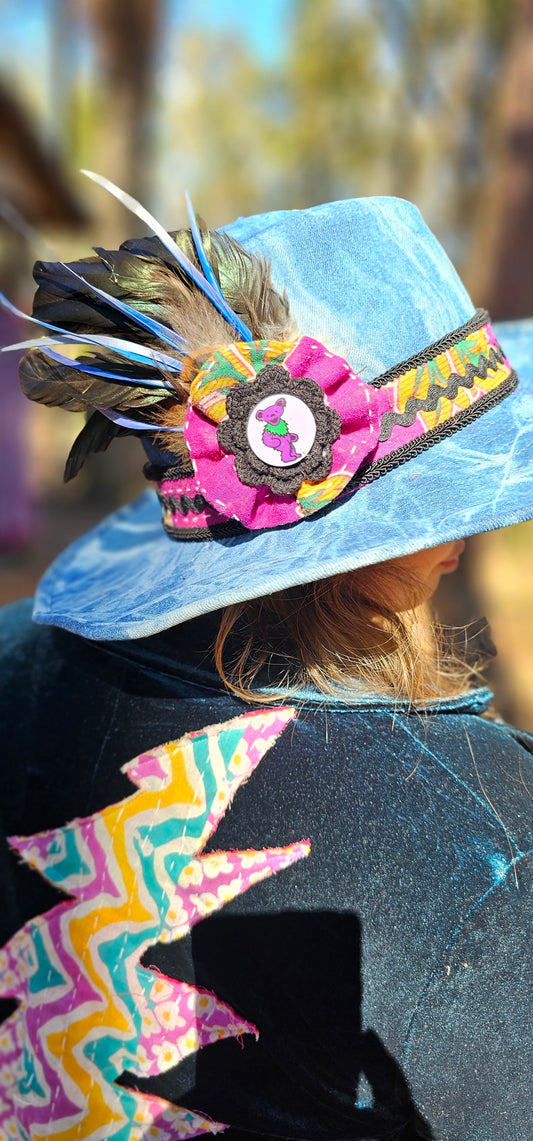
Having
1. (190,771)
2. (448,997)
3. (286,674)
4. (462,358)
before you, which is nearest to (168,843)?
(190,771)

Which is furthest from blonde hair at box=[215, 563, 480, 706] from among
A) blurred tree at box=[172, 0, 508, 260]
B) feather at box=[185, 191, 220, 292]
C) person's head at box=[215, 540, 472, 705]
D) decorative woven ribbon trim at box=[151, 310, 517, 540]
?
blurred tree at box=[172, 0, 508, 260]

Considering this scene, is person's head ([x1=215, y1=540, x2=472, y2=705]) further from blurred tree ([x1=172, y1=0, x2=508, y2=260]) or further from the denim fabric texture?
blurred tree ([x1=172, y1=0, x2=508, y2=260])

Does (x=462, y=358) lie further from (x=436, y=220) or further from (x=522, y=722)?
(x=436, y=220)

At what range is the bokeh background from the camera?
4680mm

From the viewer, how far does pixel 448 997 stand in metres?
0.86

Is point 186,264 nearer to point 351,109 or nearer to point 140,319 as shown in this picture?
point 140,319

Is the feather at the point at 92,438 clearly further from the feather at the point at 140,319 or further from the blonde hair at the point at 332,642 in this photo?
the blonde hair at the point at 332,642

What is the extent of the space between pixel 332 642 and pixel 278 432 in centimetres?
26

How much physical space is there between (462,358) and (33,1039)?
1031 mm

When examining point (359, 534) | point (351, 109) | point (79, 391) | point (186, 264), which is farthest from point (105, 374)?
point (351, 109)

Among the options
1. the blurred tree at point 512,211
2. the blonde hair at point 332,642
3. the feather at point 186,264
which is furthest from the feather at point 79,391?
the blurred tree at point 512,211

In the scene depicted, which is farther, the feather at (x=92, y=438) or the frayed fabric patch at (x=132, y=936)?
the feather at (x=92, y=438)

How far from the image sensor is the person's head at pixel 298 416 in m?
1.02

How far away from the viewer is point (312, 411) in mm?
1020
